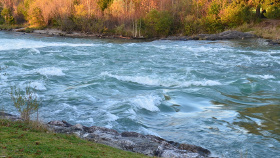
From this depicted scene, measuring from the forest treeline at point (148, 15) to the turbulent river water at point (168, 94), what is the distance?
70.3 ft

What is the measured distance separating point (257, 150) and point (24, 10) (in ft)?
236

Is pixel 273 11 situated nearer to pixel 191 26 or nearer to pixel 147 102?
pixel 191 26

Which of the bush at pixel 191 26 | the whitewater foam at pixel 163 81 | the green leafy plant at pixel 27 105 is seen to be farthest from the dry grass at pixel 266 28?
the green leafy plant at pixel 27 105

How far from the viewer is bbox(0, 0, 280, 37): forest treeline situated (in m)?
47.1

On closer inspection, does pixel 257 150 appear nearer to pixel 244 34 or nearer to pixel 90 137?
pixel 90 137

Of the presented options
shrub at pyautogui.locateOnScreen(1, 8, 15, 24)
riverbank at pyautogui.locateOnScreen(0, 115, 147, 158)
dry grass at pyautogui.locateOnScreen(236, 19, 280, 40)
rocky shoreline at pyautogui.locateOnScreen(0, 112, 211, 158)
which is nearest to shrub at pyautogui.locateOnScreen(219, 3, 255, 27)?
dry grass at pyautogui.locateOnScreen(236, 19, 280, 40)

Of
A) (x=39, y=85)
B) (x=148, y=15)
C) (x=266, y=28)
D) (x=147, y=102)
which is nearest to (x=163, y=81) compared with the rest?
(x=147, y=102)

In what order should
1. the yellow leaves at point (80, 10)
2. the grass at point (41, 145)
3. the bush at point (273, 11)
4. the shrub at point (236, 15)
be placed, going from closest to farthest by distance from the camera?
the grass at point (41, 145), the bush at point (273, 11), the shrub at point (236, 15), the yellow leaves at point (80, 10)

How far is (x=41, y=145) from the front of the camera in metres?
6.25

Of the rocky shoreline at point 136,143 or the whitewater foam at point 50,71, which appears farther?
the whitewater foam at point 50,71

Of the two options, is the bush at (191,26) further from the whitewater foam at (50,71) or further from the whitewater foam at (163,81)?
the whitewater foam at (50,71)

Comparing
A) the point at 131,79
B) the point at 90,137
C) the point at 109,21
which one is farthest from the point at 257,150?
the point at 109,21

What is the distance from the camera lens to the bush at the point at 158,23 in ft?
159

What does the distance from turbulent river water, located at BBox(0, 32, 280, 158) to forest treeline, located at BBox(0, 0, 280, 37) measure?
70.3ft
